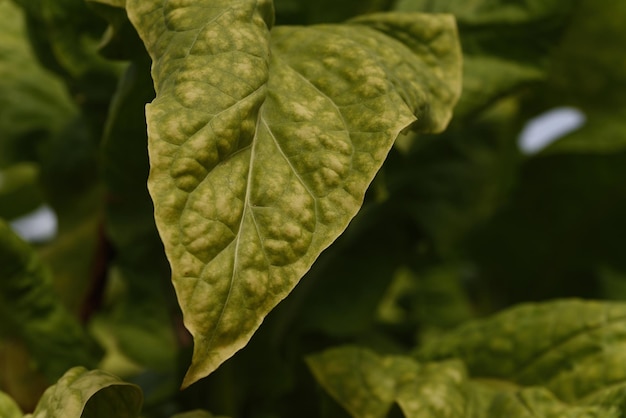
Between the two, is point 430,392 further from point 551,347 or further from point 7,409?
point 7,409

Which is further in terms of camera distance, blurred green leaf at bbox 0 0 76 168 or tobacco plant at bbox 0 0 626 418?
blurred green leaf at bbox 0 0 76 168

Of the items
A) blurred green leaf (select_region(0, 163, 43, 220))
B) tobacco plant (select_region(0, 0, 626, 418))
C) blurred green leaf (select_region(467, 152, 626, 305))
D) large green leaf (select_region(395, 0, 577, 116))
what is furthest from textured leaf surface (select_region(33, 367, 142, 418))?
blurred green leaf (select_region(0, 163, 43, 220))

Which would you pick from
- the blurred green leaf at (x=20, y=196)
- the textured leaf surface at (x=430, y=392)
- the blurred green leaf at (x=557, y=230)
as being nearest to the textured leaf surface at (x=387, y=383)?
the textured leaf surface at (x=430, y=392)

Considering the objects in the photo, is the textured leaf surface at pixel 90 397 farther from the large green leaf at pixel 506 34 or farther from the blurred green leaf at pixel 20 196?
the blurred green leaf at pixel 20 196

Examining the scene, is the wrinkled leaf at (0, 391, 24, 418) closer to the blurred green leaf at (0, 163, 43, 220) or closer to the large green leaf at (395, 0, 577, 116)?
the large green leaf at (395, 0, 577, 116)

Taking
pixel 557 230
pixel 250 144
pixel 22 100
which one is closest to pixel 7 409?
pixel 250 144

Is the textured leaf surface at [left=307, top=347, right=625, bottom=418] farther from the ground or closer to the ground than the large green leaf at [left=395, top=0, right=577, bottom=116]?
closer to the ground
